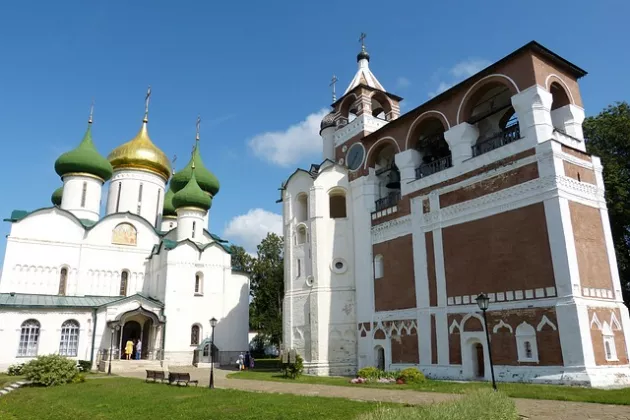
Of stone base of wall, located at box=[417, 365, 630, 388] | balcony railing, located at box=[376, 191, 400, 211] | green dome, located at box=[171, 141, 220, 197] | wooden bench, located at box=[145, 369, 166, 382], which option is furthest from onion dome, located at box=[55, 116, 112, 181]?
stone base of wall, located at box=[417, 365, 630, 388]

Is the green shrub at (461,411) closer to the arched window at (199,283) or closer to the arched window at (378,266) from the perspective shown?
the arched window at (378,266)

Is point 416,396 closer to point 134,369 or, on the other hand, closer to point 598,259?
point 598,259

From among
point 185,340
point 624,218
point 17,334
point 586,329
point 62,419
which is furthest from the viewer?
point 185,340

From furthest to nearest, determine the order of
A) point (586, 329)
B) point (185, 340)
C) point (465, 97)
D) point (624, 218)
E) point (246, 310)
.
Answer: point (246, 310) < point (185, 340) < point (624, 218) < point (465, 97) < point (586, 329)

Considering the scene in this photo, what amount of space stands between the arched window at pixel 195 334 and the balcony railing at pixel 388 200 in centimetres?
1277

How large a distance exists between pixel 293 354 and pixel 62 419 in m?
10.6

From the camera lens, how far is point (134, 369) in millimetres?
23734

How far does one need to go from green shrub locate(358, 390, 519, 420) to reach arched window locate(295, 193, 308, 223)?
16783mm

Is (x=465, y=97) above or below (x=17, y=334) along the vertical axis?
above

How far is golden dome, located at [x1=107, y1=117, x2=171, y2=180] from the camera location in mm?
32562

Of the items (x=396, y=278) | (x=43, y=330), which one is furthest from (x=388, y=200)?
(x=43, y=330)

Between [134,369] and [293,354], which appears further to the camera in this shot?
[134,369]

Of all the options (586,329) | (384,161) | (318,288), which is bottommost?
(586,329)

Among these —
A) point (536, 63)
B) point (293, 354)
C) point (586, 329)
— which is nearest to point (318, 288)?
point (293, 354)
